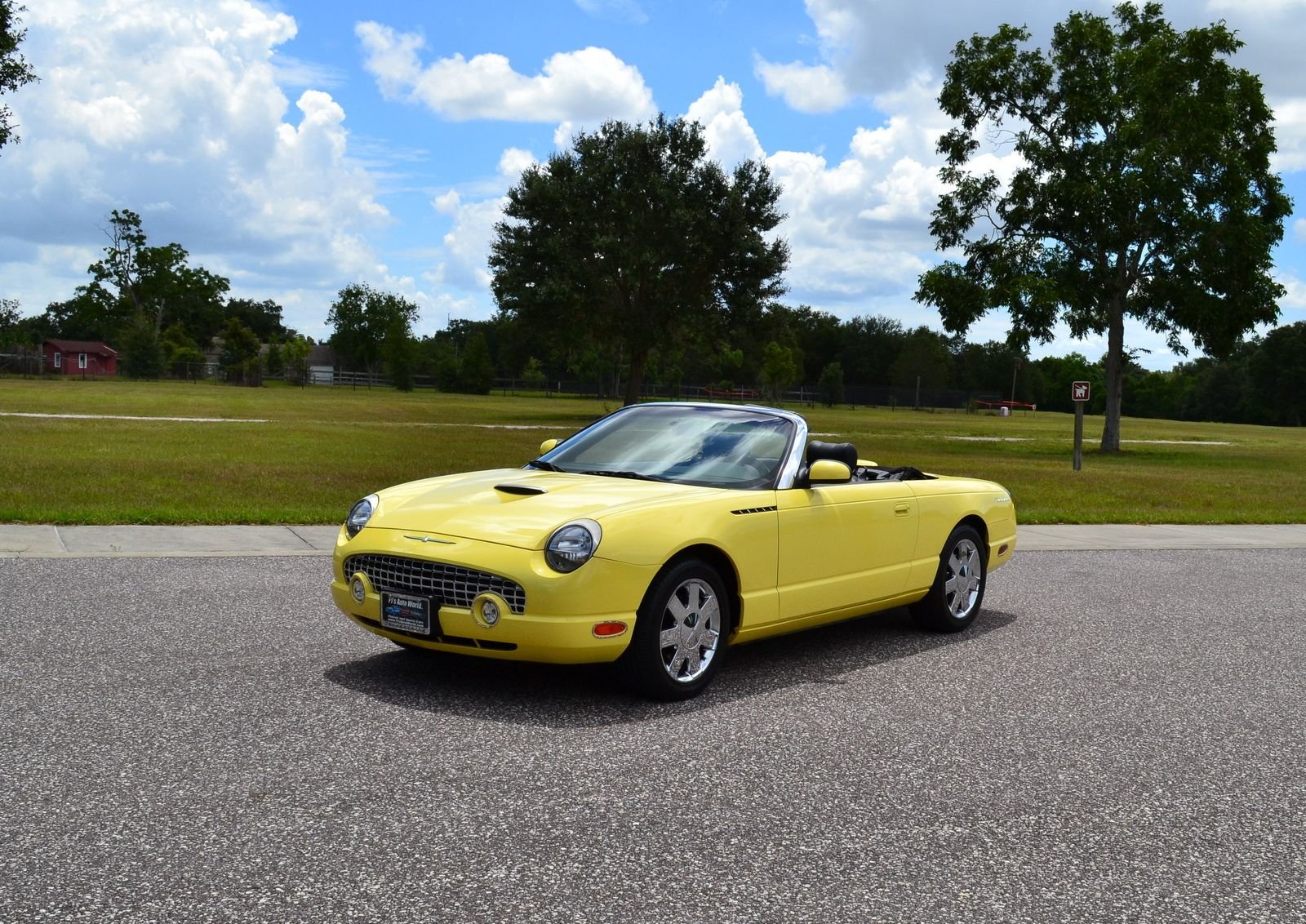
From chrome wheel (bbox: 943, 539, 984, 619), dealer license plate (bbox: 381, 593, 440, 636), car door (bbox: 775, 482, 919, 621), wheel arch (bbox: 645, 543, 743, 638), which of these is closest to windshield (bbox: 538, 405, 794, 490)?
car door (bbox: 775, 482, 919, 621)

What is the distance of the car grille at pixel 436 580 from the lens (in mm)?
5562

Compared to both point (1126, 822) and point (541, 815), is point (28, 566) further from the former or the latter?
point (1126, 822)

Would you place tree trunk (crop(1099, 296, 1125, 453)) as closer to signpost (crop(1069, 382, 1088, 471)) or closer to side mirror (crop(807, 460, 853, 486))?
signpost (crop(1069, 382, 1088, 471))

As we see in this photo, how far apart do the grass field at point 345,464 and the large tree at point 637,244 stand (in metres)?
5.86

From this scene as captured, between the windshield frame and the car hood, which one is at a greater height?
the windshield frame

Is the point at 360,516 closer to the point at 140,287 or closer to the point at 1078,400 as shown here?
the point at 1078,400

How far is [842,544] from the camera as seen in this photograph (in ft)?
23.0

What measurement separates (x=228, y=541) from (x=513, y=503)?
5.66 m

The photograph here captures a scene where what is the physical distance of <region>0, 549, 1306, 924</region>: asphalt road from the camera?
369cm

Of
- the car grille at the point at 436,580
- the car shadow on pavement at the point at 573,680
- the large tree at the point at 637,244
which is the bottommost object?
the car shadow on pavement at the point at 573,680

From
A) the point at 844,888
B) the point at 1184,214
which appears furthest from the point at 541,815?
the point at 1184,214

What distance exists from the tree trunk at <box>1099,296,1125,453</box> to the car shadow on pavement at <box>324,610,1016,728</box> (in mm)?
31869

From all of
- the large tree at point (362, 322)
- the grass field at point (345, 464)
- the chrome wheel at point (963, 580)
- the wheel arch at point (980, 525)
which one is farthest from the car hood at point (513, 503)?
the large tree at point (362, 322)

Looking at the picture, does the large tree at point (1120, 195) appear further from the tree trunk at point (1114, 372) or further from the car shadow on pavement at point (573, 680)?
the car shadow on pavement at point (573, 680)
